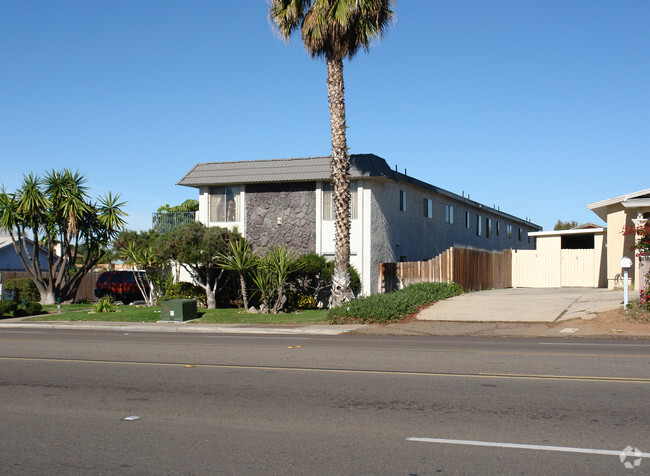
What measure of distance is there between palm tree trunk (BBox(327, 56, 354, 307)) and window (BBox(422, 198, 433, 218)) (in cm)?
1086

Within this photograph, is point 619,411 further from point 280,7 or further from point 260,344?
point 280,7

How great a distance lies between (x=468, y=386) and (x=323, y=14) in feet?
53.9

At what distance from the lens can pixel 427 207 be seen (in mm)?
33656

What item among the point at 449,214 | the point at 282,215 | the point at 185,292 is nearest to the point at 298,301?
the point at 282,215

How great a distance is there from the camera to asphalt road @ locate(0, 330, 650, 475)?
19.0 ft

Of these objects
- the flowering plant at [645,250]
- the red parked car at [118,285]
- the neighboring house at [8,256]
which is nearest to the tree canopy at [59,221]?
the red parked car at [118,285]

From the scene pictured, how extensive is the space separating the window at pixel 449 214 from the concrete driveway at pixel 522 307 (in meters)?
11.3

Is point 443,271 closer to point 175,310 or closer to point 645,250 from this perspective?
point 645,250

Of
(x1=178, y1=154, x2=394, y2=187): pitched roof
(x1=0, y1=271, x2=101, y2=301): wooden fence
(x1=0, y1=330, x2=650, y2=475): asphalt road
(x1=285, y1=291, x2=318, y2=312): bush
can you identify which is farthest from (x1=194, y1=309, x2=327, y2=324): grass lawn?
(x1=0, y1=271, x2=101, y2=301): wooden fence

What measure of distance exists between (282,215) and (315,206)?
5.45 ft

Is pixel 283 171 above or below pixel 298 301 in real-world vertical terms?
above

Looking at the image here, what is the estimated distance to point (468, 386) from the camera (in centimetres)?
910

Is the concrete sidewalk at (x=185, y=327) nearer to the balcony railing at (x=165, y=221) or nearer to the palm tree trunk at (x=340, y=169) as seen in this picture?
the palm tree trunk at (x=340, y=169)

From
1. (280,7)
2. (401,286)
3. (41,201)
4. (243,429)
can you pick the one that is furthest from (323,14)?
(243,429)
